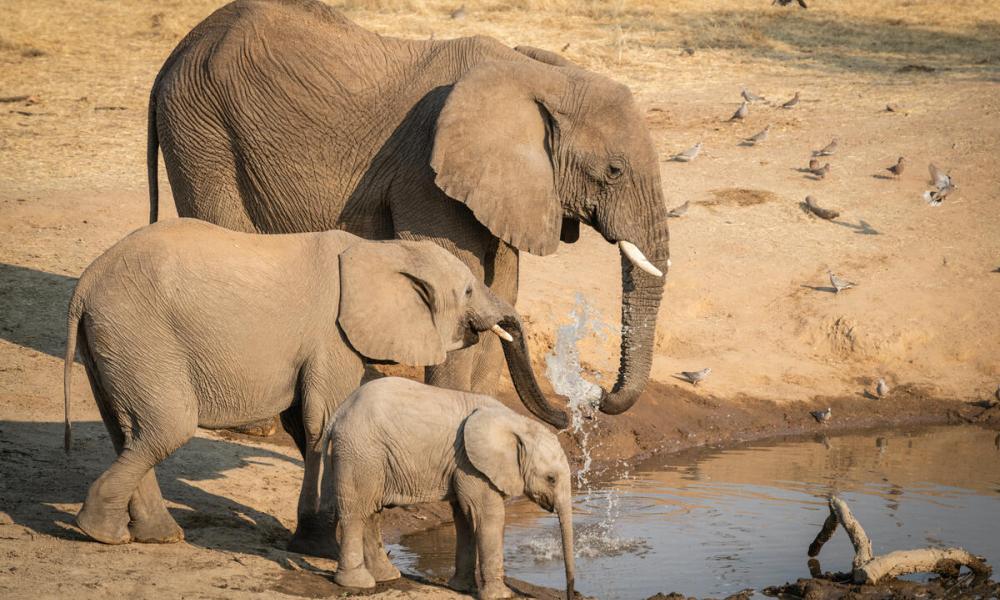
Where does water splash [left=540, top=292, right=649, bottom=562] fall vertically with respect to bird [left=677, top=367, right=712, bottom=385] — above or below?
above

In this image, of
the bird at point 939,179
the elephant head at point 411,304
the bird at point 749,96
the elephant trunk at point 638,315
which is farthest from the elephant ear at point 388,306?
the bird at point 749,96

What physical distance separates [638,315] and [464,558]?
2.40 m

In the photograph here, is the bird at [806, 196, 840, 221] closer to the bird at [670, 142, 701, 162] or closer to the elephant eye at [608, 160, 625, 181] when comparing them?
the bird at [670, 142, 701, 162]

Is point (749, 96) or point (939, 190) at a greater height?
point (749, 96)

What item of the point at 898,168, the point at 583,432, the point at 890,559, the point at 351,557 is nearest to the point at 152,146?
the point at 583,432

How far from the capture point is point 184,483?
846 cm

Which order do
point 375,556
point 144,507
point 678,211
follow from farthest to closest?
point 678,211, point 144,507, point 375,556

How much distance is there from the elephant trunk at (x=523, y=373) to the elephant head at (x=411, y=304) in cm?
12

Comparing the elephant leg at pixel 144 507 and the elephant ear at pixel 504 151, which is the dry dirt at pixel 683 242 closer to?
the elephant leg at pixel 144 507

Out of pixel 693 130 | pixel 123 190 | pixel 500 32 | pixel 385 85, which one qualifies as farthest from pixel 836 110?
pixel 385 85

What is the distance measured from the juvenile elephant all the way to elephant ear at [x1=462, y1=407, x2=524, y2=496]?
75 cm

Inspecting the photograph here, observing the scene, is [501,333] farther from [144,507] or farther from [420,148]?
[144,507]

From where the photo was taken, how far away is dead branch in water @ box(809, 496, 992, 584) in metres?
7.64

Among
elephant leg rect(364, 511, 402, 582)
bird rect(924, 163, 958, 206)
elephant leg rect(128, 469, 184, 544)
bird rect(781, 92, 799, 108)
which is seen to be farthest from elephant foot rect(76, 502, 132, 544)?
bird rect(781, 92, 799, 108)
